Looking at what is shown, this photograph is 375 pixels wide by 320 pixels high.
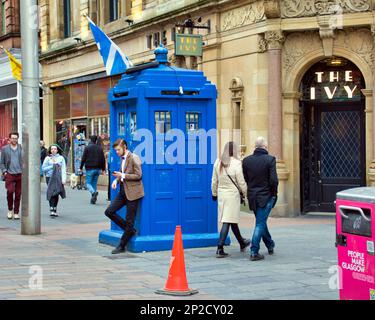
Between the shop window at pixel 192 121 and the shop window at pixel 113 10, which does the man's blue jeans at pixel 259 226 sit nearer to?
the shop window at pixel 192 121

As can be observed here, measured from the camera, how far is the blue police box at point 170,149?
11430mm

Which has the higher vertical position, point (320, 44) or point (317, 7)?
point (317, 7)

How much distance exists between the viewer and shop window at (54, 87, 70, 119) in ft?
97.5

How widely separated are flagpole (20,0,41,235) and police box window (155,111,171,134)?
3.08 m

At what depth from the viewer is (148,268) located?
9.90 m

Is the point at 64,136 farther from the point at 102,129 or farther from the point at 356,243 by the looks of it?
the point at 356,243

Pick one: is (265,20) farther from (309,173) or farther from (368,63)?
(309,173)

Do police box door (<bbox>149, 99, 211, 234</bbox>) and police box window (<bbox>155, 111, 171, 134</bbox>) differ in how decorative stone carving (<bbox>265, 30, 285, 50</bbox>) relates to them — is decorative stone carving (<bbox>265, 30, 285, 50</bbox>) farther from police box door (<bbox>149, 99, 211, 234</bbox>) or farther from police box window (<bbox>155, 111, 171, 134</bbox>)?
police box window (<bbox>155, 111, 171, 134</bbox>)

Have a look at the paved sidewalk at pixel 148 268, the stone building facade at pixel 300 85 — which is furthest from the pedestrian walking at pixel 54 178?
the stone building facade at pixel 300 85

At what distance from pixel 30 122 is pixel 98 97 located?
1340cm

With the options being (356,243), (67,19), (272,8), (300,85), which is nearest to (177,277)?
(356,243)

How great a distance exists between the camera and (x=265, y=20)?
1703cm

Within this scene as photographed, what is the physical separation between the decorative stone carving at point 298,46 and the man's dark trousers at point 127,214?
23.3 feet

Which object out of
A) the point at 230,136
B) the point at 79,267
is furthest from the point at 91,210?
the point at 79,267
